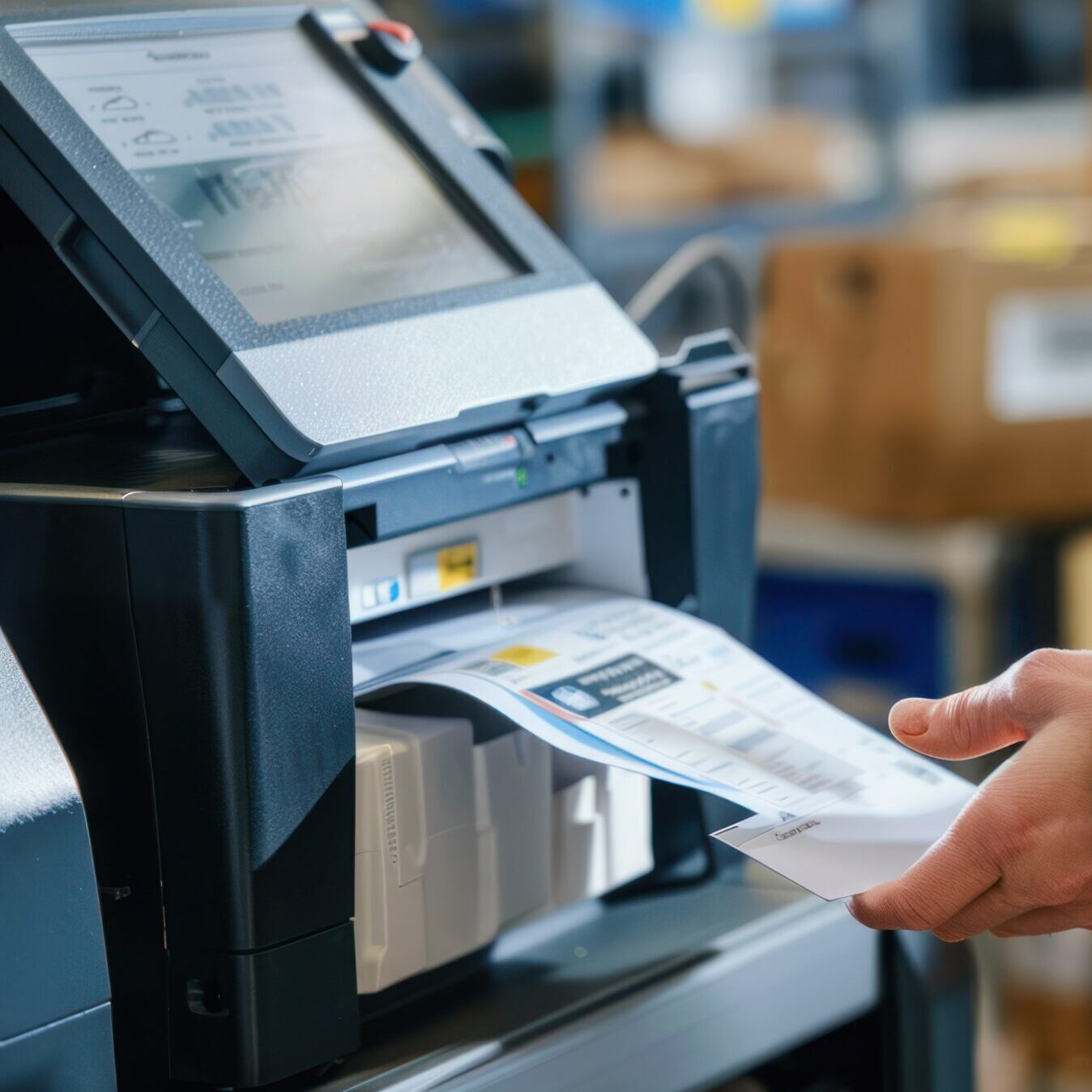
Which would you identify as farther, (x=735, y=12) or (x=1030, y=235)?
(x=735, y=12)

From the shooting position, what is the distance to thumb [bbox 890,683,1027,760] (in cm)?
72

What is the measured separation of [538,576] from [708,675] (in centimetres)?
15

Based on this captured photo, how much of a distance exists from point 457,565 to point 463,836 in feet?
0.42

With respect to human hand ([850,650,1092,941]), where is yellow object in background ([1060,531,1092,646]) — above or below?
below

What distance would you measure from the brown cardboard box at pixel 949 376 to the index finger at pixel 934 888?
121cm

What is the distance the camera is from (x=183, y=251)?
0.68 meters

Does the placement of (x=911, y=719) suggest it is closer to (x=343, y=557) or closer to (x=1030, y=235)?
(x=343, y=557)

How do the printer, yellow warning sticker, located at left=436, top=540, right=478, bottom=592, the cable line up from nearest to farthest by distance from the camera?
the printer
yellow warning sticker, located at left=436, top=540, right=478, bottom=592
the cable

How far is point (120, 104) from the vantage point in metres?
0.73

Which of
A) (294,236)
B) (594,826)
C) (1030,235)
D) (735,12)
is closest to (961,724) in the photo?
(594,826)

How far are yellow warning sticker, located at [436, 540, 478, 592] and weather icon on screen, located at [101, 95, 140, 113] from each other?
24 centimetres

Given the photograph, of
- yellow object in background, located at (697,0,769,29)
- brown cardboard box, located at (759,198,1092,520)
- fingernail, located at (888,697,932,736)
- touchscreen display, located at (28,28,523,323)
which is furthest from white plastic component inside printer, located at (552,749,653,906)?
yellow object in background, located at (697,0,769,29)

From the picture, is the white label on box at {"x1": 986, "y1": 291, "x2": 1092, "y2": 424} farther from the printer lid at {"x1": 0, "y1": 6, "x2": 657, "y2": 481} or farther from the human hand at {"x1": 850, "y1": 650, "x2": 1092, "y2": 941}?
the human hand at {"x1": 850, "y1": 650, "x2": 1092, "y2": 941}

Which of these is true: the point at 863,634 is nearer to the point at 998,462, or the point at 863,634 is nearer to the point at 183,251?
the point at 998,462
